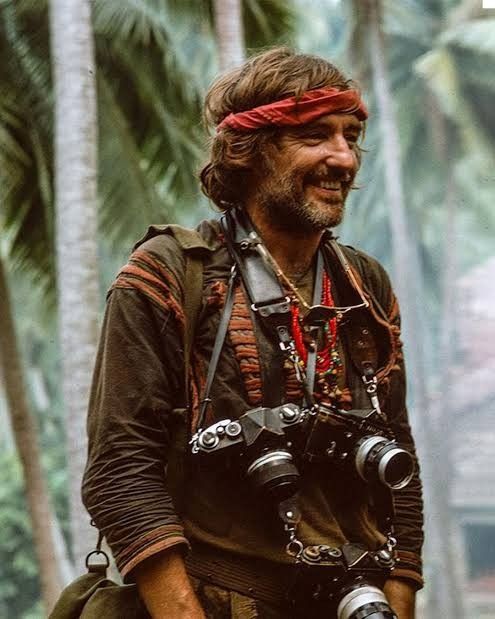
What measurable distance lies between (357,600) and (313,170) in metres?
0.88

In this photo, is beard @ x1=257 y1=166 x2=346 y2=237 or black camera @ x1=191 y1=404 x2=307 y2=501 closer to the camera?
black camera @ x1=191 y1=404 x2=307 y2=501

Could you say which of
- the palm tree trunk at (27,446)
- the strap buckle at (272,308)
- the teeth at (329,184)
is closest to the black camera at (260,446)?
the strap buckle at (272,308)

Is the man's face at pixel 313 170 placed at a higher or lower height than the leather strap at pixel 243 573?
higher

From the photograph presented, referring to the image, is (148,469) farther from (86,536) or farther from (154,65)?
(154,65)

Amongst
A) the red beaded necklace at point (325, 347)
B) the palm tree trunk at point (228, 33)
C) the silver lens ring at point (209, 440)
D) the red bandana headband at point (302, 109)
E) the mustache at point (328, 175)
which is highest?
the palm tree trunk at point (228, 33)

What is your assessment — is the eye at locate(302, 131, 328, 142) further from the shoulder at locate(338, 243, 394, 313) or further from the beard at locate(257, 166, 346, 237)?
the shoulder at locate(338, 243, 394, 313)

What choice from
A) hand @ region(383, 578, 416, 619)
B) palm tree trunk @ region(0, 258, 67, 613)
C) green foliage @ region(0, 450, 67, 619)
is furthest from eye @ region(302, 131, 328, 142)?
green foliage @ region(0, 450, 67, 619)

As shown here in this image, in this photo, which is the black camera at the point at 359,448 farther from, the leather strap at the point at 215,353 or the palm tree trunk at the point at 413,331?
the palm tree trunk at the point at 413,331

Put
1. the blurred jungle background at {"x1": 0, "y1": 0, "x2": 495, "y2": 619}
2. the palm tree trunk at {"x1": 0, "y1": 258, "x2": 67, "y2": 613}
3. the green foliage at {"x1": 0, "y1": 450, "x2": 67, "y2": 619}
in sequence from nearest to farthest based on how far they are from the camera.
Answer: the blurred jungle background at {"x1": 0, "y1": 0, "x2": 495, "y2": 619}
the palm tree trunk at {"x1": 0, "y1": 258, "x2": 67, "y2": 613}
the green foliage at {"x1": 0, "y1": 450, "x2": 67, "y2": 619}

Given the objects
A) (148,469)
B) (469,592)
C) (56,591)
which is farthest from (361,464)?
(469,592)

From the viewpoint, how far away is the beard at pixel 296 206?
2586 millimetres

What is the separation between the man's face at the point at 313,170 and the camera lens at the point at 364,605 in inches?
29.7

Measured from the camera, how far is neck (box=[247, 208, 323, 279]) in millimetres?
2668

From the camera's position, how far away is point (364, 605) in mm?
2383
